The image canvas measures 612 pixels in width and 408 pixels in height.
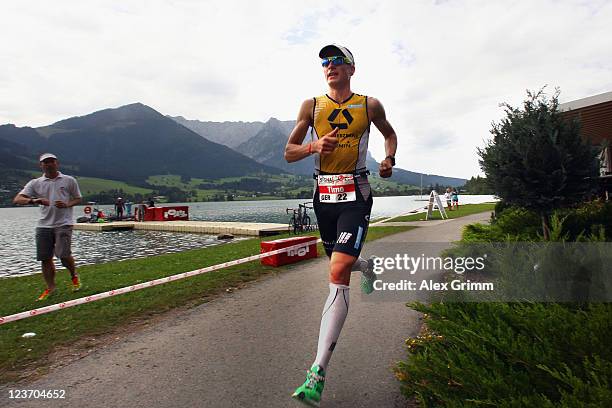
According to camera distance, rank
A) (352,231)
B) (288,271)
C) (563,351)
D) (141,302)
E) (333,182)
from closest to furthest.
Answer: (563,351) → (352,231) → (333,182) → (141,302) → (288,271)

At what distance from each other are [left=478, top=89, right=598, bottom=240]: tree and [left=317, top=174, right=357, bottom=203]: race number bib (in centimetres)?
593

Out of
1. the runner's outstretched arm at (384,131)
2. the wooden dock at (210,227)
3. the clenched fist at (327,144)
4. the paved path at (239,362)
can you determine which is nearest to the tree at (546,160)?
the paved path at (239,362)

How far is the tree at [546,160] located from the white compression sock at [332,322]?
20.9ft

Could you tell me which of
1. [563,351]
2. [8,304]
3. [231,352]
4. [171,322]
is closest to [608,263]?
[563,351]

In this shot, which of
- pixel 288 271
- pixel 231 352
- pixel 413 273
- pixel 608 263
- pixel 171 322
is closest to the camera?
pixel 608 263

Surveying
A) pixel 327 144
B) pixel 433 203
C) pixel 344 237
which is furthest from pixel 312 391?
pixel 433 203

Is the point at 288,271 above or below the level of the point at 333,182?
below

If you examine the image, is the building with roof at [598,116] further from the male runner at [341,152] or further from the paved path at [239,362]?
the paved path at [239,362]

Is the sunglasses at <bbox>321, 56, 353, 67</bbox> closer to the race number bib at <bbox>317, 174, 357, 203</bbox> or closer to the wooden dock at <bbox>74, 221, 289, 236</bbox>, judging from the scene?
the race number bib at <bbox>317, 174, 357, 203</bbox>

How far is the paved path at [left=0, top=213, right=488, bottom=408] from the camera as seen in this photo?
2.89 metres

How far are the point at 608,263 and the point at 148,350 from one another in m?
4.49

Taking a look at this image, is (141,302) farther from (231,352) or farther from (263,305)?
(231,352)

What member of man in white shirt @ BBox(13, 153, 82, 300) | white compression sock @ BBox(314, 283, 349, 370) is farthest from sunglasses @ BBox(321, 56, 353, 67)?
man in white shirt @ BBox(13, 153, 82, 300)

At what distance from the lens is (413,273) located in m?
8.19
